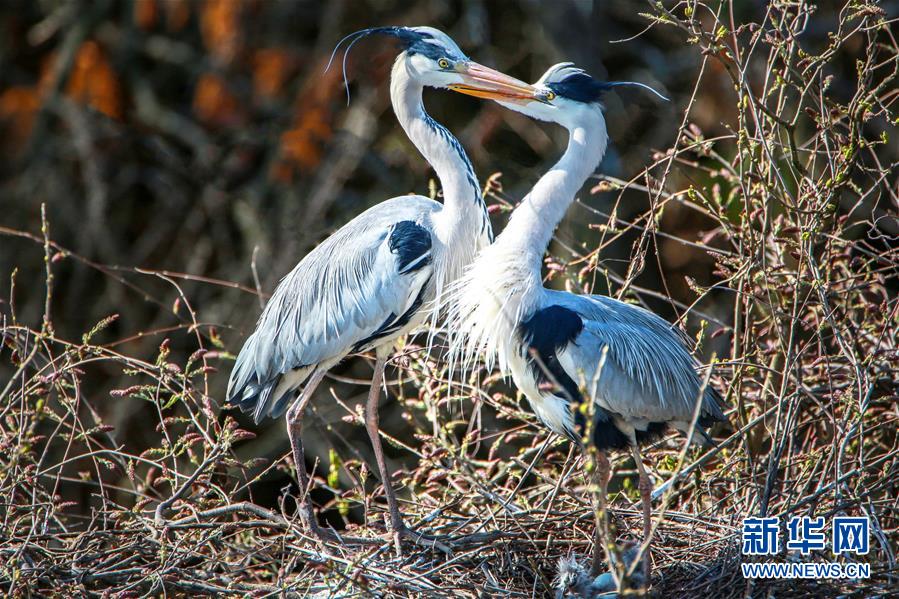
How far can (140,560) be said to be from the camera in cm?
418

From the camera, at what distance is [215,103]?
23.9 feet

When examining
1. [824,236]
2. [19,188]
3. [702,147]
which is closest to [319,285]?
[702,147]

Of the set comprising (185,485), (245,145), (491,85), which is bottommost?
(185,485)

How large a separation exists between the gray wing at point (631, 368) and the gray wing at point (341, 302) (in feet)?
1.99

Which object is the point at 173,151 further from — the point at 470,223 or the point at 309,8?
the point at 470,223

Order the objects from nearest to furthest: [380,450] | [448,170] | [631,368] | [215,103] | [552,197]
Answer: [631,368], [552,197], [448,170], [380,450], [215,103]

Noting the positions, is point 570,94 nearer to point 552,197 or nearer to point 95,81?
point 552,197

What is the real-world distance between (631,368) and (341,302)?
1131 mm

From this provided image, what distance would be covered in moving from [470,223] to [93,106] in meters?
4.03

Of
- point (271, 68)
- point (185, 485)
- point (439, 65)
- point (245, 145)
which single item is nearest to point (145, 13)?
point (271, 68)

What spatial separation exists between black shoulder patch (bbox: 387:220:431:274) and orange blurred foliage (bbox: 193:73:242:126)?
3466mm

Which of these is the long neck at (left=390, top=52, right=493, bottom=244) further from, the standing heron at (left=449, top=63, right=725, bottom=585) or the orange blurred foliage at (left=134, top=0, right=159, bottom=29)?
the orange blurred foliage at (left=134, top=0, right=159, bottom=29)

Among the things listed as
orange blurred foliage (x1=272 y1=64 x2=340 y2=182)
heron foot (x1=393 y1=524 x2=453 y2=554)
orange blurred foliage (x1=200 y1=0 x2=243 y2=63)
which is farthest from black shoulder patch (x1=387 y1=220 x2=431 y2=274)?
orange blurred foliage (x1=200 y1=0 x2=243 y2=63)

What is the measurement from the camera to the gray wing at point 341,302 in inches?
165
